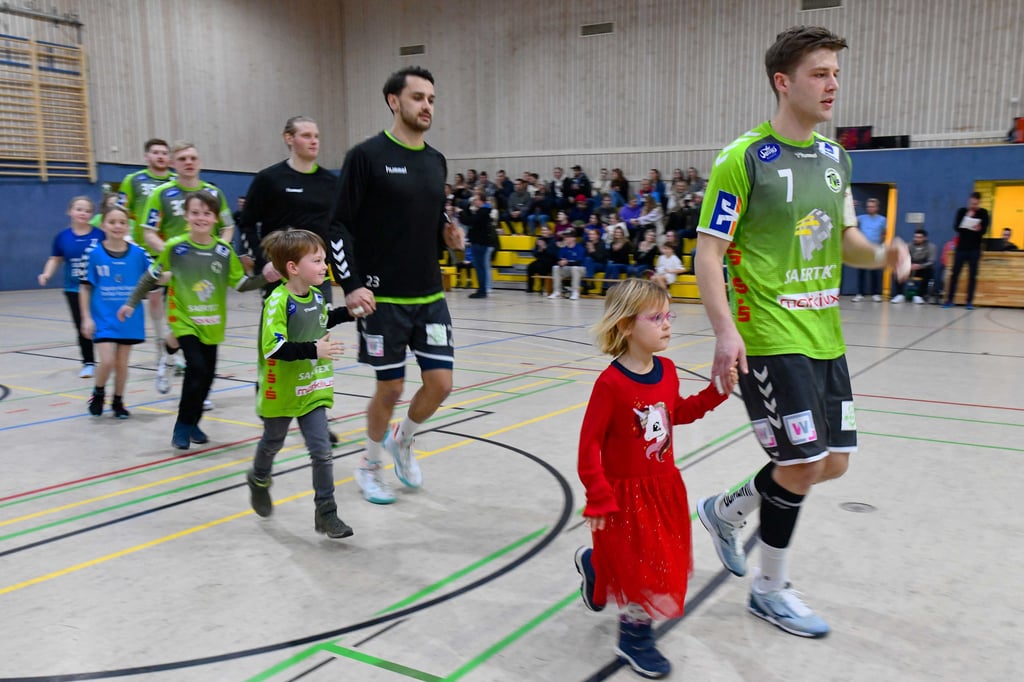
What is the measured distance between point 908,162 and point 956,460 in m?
13.9

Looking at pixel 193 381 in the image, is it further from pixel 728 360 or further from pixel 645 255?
pixel 645 255

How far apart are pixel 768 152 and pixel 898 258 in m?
0.58

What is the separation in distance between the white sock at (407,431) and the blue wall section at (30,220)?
1843 cm

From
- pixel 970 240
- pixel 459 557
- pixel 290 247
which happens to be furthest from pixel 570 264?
pixel 459 557

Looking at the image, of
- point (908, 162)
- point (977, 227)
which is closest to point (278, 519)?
point (977, 227)

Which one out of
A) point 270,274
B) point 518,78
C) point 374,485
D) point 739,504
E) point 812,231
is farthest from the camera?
point 518,78

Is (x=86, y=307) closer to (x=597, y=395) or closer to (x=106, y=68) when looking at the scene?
(x=597, y=395)

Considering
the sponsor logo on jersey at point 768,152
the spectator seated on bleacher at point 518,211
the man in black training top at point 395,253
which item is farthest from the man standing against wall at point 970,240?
the sponsor logo on jersey at point 768,152

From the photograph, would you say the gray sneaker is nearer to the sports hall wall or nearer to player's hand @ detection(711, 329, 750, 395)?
player's hand @ detection(711, 329, 750, 395)

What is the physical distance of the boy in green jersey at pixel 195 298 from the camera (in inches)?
202

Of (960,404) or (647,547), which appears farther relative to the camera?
(960,404)

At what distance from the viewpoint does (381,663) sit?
2.52 metres

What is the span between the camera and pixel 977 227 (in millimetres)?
13867

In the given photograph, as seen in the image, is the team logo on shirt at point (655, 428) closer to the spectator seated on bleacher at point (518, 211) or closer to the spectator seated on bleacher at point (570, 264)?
the spectator seated on bleacher at point (570, 264)
